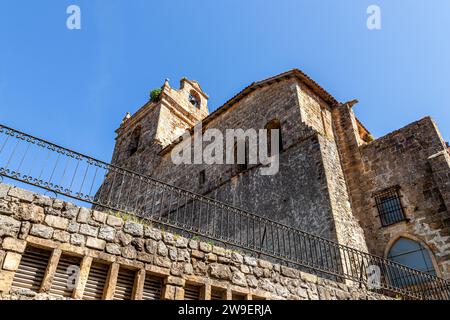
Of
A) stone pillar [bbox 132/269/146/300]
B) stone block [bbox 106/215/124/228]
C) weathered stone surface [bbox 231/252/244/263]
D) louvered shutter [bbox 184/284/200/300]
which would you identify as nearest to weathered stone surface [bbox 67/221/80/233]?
stone block [bbox 106/215/124/228]

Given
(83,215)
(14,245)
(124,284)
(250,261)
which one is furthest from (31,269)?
(250,261)

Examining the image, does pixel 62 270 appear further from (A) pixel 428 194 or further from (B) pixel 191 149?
(B) pixel 191 149

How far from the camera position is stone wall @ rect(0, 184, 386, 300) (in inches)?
167

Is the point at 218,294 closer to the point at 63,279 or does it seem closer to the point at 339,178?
the point at 63,279

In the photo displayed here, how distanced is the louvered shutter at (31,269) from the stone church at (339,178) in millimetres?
6474

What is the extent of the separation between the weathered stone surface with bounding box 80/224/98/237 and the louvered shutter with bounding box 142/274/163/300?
3.28 feet

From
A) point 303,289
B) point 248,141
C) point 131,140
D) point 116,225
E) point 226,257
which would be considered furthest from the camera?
point 131,140

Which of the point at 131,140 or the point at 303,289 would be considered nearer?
the point at 303,289

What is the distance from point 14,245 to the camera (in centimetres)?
417

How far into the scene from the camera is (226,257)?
19.1 feet

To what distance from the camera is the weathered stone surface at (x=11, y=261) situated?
403 cm

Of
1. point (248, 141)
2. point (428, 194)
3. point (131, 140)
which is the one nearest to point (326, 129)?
point (248, 141)
